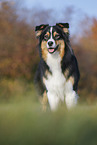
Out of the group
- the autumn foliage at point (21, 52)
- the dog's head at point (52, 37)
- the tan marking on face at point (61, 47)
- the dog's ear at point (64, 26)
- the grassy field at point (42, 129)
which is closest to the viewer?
the grassy field at point (42, 129)

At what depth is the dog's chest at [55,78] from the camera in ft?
22.9

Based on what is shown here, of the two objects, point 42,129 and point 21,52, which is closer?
point 42,129

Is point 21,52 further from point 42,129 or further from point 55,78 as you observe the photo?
point 42,129

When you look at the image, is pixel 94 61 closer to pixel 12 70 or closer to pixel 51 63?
pixel 12 70

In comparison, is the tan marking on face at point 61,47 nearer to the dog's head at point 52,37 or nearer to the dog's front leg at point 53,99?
the dog's head at point 52,37

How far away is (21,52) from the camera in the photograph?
25.4 meters

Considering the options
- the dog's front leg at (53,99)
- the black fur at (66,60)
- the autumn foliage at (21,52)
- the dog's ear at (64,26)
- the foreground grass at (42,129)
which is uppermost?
the autumn foliage at (21,52)

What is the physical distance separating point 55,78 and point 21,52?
732 inches

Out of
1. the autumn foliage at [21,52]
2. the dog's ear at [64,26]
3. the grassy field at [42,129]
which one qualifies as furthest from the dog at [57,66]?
the autumn foliage at [21,52]

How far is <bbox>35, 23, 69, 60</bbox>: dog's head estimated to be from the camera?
22.7 ft

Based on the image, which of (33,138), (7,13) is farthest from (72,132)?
(7,13)

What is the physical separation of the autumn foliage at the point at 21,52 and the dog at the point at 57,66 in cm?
1434

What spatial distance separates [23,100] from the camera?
7.93 feet

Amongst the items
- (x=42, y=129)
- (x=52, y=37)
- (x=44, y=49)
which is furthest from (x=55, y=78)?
(x=42, y=129)
